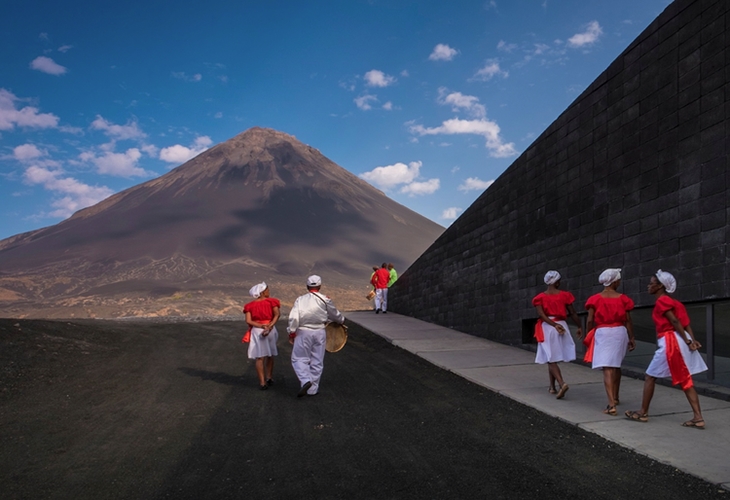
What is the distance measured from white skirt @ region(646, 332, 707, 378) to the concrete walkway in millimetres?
568

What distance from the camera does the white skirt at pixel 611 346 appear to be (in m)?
6.21

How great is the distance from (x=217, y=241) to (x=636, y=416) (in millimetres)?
62035

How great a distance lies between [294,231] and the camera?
7188 centimetres

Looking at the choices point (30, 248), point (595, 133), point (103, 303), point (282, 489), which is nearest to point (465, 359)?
point (595, 133)

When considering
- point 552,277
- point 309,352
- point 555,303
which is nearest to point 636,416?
point 555,303

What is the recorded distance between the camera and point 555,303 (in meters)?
7.21

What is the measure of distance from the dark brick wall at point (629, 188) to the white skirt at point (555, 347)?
174cm

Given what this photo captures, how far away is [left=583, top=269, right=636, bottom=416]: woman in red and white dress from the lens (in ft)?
20.4

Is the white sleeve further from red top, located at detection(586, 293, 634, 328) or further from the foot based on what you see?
red top, located at detection(586, 293, 634, 328)

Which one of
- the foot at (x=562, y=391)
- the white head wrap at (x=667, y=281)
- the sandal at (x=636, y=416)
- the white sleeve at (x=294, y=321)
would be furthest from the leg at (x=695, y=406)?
the white sleeve at (x=294, y=321)

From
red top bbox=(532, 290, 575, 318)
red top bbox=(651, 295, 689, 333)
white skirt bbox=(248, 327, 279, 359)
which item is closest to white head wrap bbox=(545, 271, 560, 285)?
red top bbox=(532, 290, 575, 318)

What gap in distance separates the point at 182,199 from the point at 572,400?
80345 millimetres

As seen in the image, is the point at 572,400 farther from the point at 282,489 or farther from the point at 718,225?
the point at 282,489

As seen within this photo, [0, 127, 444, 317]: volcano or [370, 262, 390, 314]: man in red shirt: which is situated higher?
[0, 127, 444, 317]: volcano
